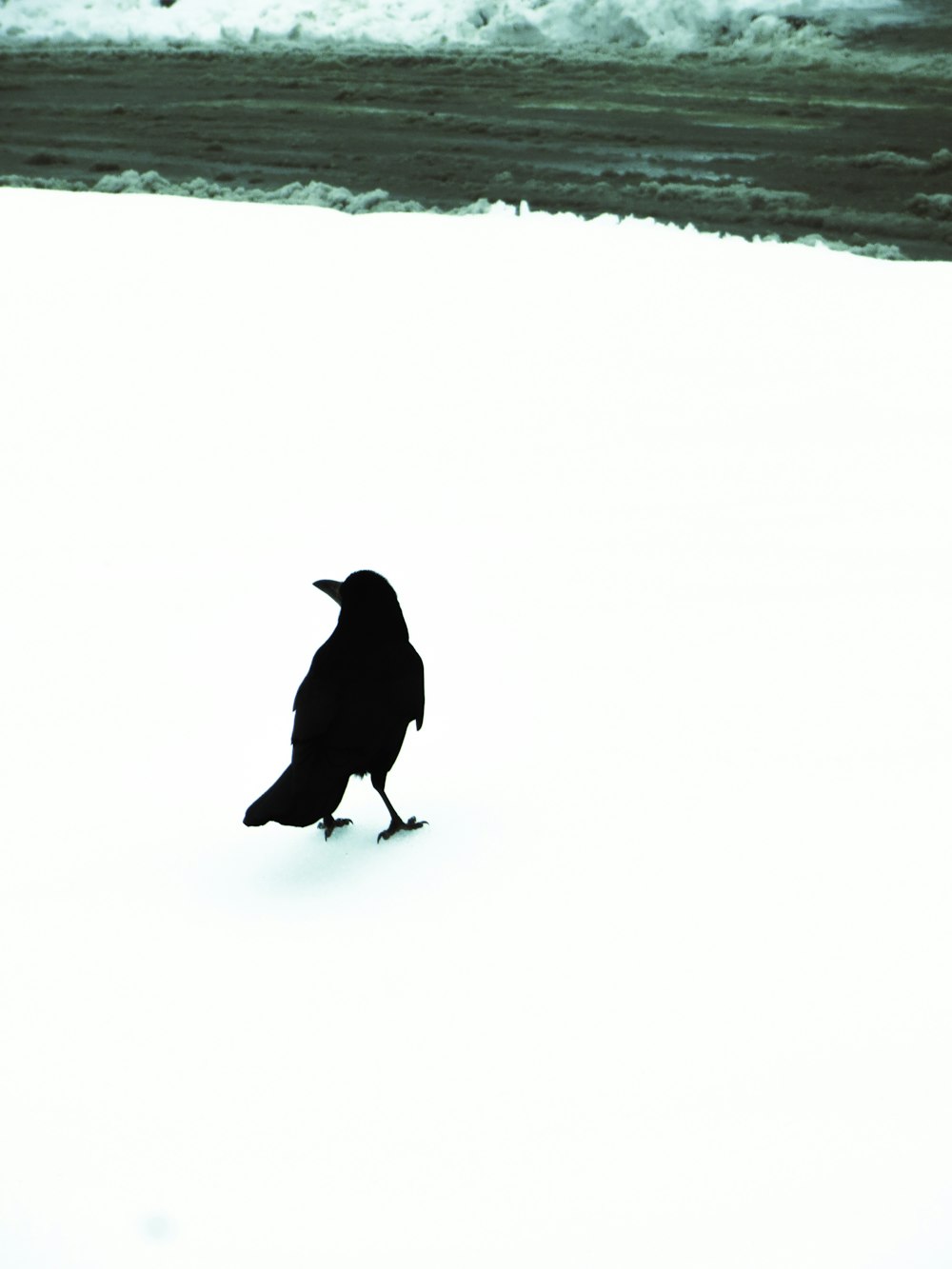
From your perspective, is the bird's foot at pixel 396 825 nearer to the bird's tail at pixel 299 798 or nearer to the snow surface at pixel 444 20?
the bird's tail at pixel 299 798

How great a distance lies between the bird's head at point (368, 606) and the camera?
2.14 meters

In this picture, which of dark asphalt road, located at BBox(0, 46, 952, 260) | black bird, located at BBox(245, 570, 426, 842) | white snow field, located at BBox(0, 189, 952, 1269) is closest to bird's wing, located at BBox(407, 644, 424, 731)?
black bird, located at BBox(245, 570, 426, 842)

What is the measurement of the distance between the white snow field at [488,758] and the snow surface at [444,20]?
104 centimetres

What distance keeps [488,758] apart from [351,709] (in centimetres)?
61

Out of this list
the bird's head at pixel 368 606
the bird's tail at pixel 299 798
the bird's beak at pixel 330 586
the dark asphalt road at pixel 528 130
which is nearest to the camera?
the bird's tail at pixel 299 798

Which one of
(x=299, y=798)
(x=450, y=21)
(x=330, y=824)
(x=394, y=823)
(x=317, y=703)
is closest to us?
(x=299, y=798)

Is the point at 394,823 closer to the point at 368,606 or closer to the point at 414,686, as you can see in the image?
the point at 414,686

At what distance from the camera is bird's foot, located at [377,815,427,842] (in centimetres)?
223

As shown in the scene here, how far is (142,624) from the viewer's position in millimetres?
3492

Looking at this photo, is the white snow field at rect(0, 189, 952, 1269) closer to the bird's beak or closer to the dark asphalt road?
the dark asphalt road

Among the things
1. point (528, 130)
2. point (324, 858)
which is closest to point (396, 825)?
point (324, 858)

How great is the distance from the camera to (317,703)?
2086mm

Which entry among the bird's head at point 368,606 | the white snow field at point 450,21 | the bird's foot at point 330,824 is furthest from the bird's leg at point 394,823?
the white snow field at point 450,21

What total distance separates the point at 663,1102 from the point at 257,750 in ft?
5.12
